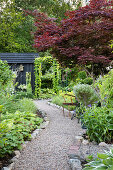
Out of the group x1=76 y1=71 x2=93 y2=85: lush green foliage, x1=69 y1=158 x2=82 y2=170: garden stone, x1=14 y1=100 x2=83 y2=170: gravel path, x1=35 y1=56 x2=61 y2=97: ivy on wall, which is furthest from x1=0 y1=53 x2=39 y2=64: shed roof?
x1=69 y1=158 x2=82 y2=170: garden stone

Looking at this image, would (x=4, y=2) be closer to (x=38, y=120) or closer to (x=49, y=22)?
(x=49, y=22)

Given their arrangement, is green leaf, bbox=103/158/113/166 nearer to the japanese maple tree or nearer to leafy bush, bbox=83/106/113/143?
leafy bush, bbox=83/106/113/143

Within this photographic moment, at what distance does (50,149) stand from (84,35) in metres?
3.85

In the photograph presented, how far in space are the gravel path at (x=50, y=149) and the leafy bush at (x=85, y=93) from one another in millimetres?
839

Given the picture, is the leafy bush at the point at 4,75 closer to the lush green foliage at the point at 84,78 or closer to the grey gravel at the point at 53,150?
the grey gravel at the point at 53,150

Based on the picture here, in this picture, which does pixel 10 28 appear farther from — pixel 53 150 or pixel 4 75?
pixel 53 150

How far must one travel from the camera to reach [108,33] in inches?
218

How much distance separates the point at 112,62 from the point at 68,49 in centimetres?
160

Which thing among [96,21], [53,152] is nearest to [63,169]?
[53,152]

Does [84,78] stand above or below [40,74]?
below

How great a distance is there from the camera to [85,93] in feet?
16.9

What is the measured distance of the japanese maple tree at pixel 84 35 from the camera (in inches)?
214


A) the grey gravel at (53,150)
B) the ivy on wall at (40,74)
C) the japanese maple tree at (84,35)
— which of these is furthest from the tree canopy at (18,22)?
the grey gravel at (53,150)

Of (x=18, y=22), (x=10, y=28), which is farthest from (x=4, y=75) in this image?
(x=10, y=28)
